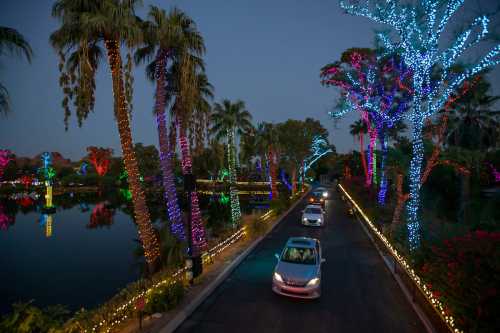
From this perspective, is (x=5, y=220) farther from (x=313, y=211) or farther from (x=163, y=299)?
(x=163, y=299)

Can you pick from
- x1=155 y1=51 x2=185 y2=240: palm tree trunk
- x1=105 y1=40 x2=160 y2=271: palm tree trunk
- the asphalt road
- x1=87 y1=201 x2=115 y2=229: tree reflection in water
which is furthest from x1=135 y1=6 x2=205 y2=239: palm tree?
x1=87 y1=201 x2=115 y2=229: tree reflection in water

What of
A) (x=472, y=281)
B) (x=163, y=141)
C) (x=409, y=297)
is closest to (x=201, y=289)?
(x=409, y=297)

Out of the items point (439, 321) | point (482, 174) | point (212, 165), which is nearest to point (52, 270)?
point (439, 321)

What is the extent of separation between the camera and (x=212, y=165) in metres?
76.5

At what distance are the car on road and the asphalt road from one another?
1.33ft

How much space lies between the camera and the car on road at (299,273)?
29.7 ft

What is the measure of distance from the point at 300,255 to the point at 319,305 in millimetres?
1736

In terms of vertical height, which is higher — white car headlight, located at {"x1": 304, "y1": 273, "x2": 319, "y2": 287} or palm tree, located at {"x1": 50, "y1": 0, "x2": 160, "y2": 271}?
palm tree, located at {"x1": 50, "y1": 0, "x2": 160, "y2": 271}

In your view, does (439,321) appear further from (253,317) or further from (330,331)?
(253,317)

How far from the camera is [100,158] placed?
11100 cm

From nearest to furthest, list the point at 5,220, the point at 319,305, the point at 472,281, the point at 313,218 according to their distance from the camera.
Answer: the point at 472,281
the point at 319,305
the point at 313,218
the point at 5,220

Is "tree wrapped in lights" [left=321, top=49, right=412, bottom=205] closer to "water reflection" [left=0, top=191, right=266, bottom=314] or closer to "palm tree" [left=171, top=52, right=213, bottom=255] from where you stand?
"palm tree" [left=171, top=52, right=213, bottom=255]

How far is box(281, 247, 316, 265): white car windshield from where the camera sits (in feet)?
33.0

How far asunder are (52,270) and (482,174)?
1643 inches
